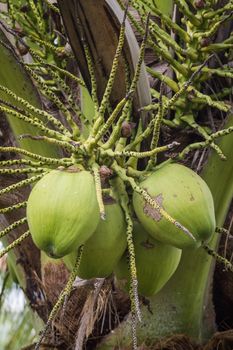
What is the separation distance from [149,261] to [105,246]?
0.39 ft

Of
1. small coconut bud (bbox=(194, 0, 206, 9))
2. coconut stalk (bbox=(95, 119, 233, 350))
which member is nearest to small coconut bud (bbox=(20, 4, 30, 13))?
small coconut bud (bbox=(194, 0, 206, 9))

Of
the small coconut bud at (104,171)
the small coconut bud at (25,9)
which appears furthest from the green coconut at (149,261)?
the small coconut bud at (25,9)

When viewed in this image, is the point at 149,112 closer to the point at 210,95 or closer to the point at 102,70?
the point at 102,70

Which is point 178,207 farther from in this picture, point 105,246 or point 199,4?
point 199,4

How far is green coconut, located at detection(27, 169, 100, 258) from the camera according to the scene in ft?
3.51

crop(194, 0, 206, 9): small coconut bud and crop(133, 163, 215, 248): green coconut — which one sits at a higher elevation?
crop(194, 0, 206, 9): small coconut bud

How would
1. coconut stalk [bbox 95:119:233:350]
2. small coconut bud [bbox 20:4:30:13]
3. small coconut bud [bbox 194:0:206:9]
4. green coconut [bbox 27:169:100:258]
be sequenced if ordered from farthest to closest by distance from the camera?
small coconut bud [bbox 20:4:30:13] < coconut stalk [bbox 95:119:233:350] < small coconut bud [bbox 194:0:206:9] < green coconut [bbox 27:169:100:258]

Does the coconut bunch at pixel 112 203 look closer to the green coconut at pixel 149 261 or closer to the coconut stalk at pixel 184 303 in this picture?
the green coconut at pixel 149 261

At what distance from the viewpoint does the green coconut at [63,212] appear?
107 cm

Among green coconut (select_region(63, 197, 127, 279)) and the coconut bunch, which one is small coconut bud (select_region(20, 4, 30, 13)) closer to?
the coconut bunch

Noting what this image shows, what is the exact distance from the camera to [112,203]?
123 cm

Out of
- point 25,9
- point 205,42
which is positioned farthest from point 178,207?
point 25,9

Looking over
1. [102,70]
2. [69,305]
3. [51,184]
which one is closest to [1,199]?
[69,305]

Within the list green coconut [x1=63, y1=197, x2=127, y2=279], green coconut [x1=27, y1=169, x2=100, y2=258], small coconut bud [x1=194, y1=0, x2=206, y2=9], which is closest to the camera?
green coconut [x1=27, y1=169, x2=100, y2=258]
